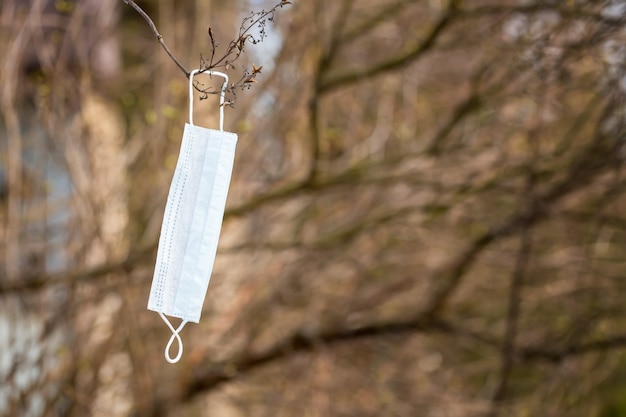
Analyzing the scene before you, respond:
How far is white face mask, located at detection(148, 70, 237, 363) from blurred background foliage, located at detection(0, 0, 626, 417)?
2.59 metres

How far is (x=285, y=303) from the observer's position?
20.5ft

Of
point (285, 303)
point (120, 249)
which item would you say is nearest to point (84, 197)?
point (120, 249)

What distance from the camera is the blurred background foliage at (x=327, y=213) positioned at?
4.92m

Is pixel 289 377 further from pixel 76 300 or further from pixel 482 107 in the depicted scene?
pixel 482 107

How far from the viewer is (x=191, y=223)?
2.04 metres

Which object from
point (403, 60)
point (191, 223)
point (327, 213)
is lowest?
point (327, 213)

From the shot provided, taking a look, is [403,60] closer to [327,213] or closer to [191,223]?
[327,213]

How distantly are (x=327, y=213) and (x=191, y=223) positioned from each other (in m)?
4.21

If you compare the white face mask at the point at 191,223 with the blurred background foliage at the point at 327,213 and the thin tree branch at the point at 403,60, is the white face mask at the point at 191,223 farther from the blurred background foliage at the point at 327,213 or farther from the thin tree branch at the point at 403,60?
the thin tree branch at the point at 403,60

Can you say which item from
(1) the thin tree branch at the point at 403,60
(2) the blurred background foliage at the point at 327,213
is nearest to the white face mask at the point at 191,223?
(2) the blurred background foliage at the point at 327,213

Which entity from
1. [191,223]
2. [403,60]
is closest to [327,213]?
[403,60]

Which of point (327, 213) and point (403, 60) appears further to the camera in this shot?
point (327, 213)

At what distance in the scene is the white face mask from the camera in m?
2.04

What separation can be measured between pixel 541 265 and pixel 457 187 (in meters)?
1.24
